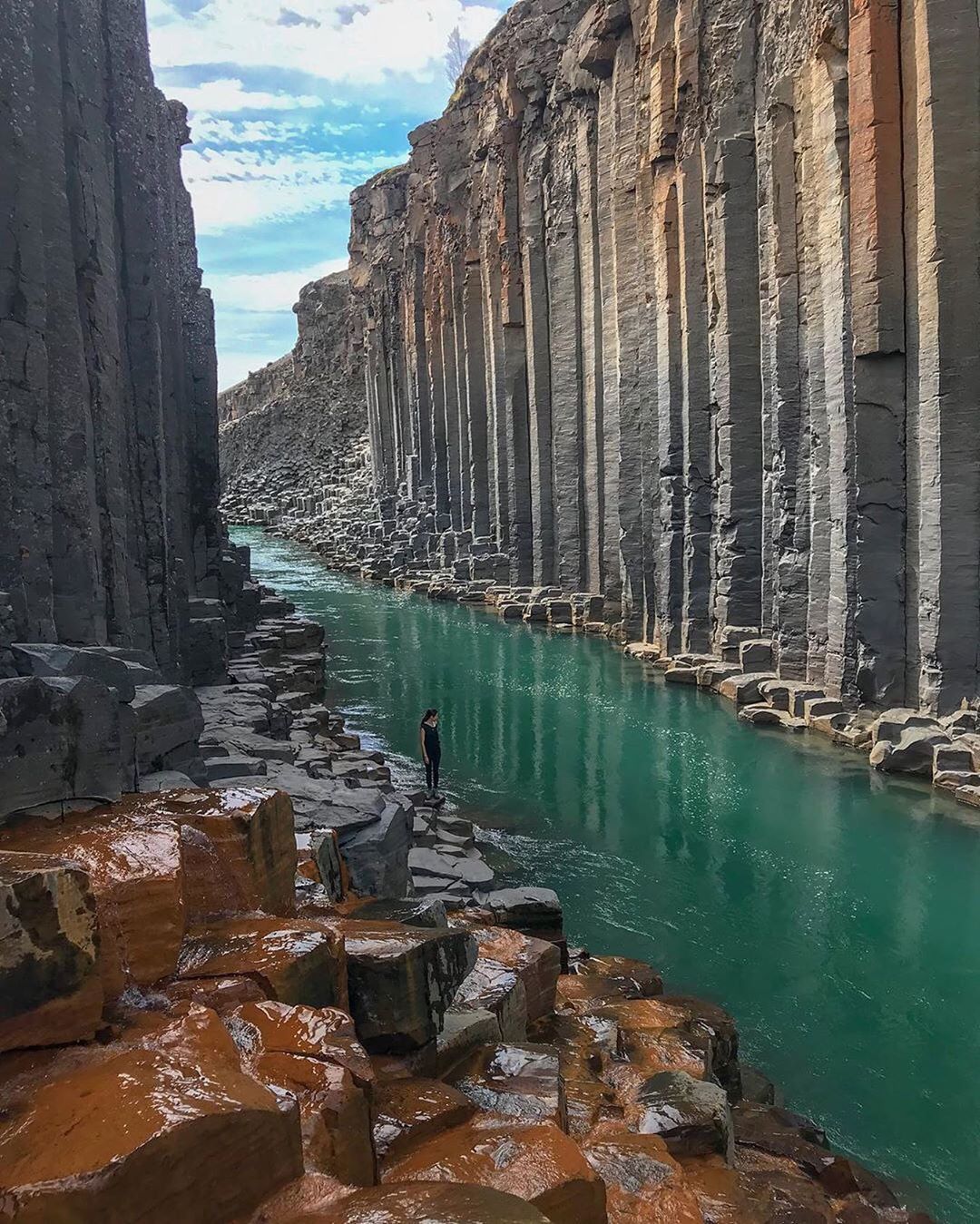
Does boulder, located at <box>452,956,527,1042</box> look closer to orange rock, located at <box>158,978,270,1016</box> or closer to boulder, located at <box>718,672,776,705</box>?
orange rock, located at <box>158,978,270,1016</box>

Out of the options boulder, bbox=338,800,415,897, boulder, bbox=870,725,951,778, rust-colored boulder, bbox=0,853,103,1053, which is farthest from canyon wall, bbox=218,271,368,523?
rust-colored boulder, bbox=0,853,103,1053

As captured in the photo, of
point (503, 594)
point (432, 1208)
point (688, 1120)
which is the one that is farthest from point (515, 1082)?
point (503, 594)

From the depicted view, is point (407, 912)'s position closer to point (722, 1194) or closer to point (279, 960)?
point (279, 960)

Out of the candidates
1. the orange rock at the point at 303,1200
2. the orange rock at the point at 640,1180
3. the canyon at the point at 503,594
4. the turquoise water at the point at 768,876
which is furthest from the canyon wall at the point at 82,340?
the turquoise water at the point at 768,876

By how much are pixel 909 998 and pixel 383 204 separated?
187ft

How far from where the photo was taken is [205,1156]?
2.49m

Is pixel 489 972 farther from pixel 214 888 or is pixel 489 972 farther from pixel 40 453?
pixel 40 453

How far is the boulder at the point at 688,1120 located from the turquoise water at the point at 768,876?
165 centimetres

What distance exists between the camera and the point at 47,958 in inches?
118

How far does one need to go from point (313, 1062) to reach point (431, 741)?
8.45 metres

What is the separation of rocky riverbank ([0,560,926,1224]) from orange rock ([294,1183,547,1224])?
1 centimetres

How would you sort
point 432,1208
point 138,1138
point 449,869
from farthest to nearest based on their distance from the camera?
point 449,869, point 432,1208, point 138,1138

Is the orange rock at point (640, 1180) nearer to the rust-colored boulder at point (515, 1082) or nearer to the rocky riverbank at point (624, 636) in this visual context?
the rust-colored boulder at point (515, 1082)

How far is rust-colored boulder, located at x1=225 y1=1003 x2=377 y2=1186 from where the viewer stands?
2.95 metres
